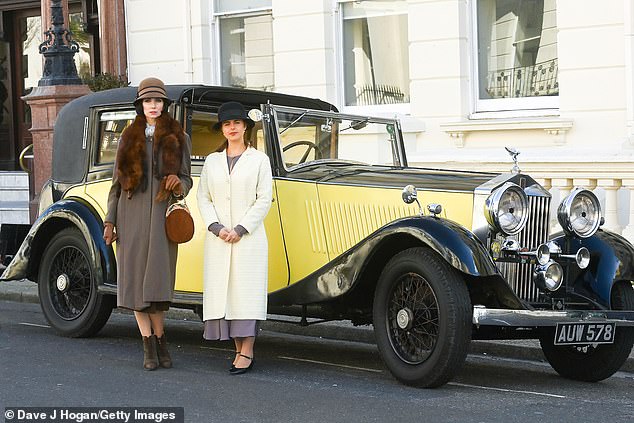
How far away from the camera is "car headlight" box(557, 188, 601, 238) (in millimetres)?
7885

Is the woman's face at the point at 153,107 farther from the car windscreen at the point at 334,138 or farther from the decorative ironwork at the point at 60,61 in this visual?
the decorative ironwork at the point at 60,61

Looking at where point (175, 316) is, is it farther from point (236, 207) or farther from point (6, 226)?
point (236, 207)

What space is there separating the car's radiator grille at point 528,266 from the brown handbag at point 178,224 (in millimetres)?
1955

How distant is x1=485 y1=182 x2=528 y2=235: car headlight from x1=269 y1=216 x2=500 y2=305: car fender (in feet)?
0.73

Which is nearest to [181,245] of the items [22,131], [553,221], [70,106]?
[70,106]

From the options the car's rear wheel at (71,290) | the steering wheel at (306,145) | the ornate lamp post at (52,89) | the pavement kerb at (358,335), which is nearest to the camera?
the steering wheel at (306,145)

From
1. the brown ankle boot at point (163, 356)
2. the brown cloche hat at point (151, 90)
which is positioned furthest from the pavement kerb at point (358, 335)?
the brown cloche hat at point (151, 90)

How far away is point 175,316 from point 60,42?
416cm

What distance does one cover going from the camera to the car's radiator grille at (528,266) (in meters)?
7.82

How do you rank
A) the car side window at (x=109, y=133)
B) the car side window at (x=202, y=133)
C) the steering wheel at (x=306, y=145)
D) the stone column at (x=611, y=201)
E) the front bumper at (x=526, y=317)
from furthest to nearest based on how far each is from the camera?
the stone column at (x=611, y=201), the car side window at (x=109, y=133), the car side window at (x=202, y=133), the steering wheel at (x=306, y=145), the front bumper at (x=526, y=317)

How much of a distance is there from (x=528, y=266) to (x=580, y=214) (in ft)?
1.57

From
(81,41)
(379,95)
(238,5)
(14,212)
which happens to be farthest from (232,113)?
(81,41)

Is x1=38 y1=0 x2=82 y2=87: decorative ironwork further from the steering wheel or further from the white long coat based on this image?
the white long coat

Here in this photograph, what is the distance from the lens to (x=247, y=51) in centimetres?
1630
